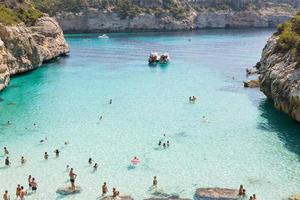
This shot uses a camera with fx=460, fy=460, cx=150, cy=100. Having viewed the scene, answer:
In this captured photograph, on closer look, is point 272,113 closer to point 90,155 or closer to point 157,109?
point 157,109

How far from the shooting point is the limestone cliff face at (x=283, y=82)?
54.2 m

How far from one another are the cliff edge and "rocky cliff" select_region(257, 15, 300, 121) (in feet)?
136

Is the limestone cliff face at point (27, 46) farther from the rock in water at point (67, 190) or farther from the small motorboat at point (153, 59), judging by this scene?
the rock in water at point (67, 190)

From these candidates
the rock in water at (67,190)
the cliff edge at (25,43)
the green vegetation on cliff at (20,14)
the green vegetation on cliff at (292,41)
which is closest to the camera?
the rock in water at (67,190)

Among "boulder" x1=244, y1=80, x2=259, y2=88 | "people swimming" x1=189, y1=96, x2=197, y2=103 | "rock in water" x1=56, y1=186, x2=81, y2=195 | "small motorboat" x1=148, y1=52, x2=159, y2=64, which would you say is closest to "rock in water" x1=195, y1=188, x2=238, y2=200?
"rock in water" x1=56, y1=186, x2=81, y2=195

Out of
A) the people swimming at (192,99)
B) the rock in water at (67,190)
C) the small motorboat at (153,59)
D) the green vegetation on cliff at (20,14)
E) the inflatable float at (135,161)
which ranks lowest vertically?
the rock in water at (67,190)

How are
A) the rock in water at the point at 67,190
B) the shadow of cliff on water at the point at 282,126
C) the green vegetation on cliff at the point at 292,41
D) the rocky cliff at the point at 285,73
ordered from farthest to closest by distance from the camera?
the green vegetation on cliff at the point at 292,41, the rocky cliff at the point at 285,73, the shadow of cliff on water at the point at 282,126, the rock in water at the point at 67,190

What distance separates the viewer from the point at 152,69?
3920 inches

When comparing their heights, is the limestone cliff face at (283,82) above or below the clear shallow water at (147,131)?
above

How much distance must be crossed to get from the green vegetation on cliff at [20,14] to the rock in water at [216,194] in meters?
64.6

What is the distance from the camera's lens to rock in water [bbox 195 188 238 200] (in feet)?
121

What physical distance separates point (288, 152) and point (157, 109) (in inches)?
848

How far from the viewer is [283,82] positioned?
57281 mm

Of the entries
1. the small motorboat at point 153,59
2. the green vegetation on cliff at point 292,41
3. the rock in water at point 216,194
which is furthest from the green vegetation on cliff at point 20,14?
the rock in water at point 216,194
